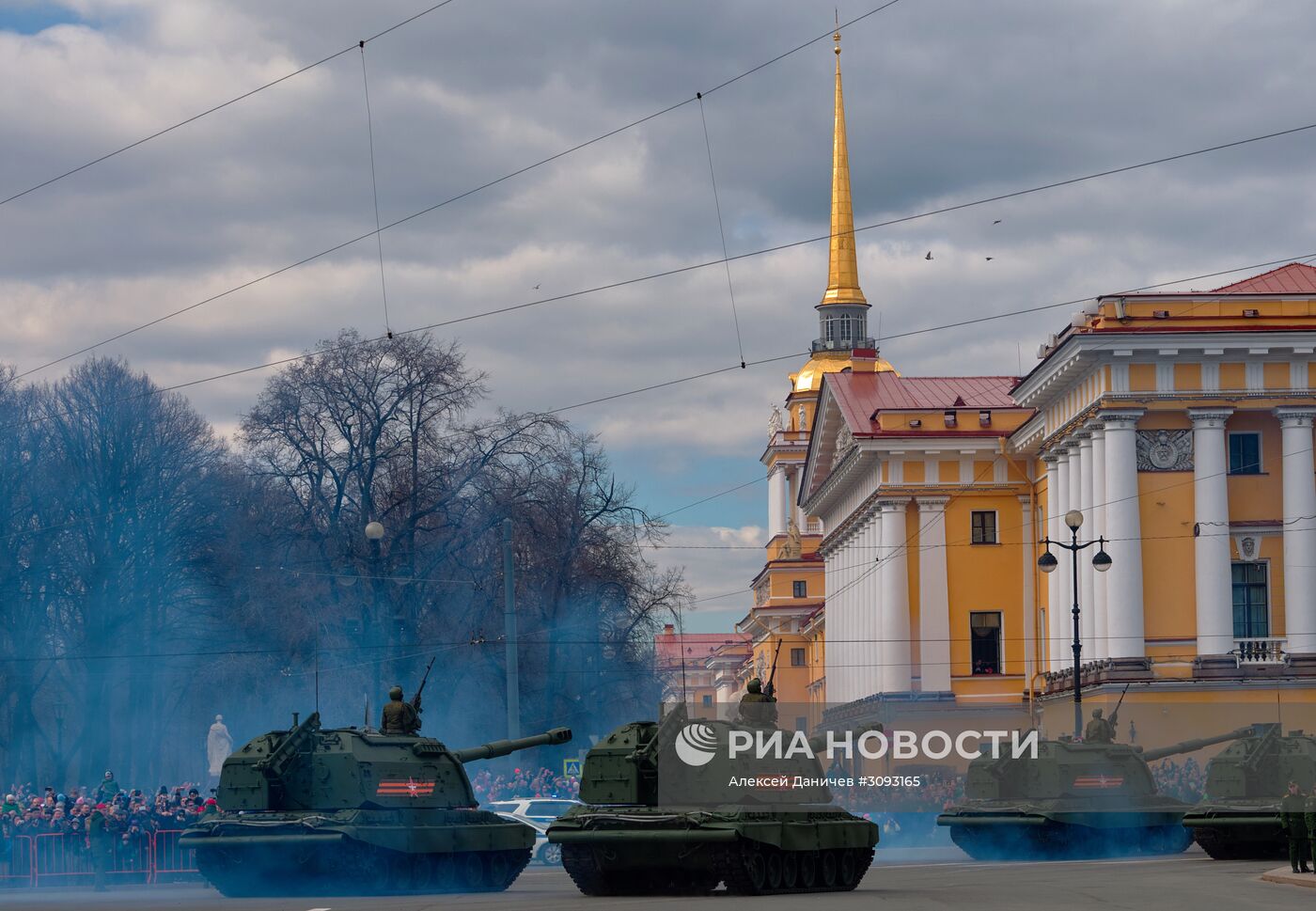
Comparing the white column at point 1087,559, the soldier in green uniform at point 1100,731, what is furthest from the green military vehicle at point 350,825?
the white column at point 1087,559

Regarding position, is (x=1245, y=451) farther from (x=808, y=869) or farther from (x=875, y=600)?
(x=808, y=869)

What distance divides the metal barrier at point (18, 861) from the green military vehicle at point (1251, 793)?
616 inches

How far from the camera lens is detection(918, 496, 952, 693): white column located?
207ft

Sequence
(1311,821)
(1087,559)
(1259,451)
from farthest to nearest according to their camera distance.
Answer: (1087,559), (1259,451), (1311,821)

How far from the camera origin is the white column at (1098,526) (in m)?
50.1

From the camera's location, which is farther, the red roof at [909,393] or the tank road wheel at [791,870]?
the red roof at [909,393]

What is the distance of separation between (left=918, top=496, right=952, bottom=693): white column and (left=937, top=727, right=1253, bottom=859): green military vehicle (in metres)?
30.0

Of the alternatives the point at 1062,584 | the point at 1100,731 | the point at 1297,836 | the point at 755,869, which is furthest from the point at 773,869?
the point at 1062,584

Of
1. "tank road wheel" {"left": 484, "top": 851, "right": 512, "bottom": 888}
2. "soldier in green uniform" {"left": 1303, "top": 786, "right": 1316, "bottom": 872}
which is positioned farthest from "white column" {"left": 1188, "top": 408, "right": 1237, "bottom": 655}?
"tank road wheel" {"left": 484, "top": 851, "right": 512, "bottom": 888}

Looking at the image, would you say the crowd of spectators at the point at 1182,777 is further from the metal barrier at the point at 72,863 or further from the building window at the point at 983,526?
the building window at the point at 983,526

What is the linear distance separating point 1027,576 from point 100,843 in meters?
39.7

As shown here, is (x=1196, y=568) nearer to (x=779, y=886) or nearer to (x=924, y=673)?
(x=924, y=673)

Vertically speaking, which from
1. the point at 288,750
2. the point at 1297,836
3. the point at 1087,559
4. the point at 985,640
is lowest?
the point at 1297,836

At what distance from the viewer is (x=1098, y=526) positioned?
50438 mm
